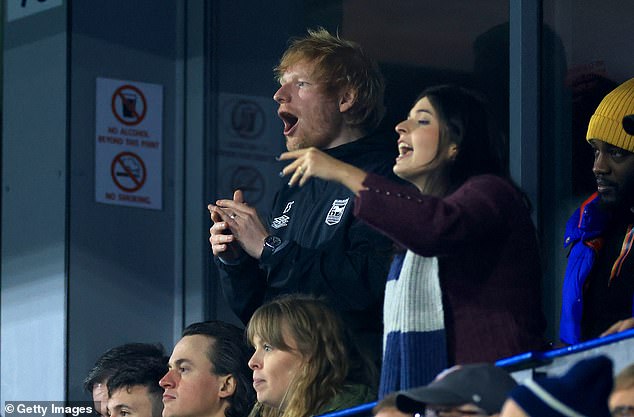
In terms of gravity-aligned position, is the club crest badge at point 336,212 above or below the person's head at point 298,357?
above

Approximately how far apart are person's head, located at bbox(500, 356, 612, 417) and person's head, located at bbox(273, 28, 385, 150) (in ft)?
9.06

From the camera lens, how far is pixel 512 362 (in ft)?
15.1

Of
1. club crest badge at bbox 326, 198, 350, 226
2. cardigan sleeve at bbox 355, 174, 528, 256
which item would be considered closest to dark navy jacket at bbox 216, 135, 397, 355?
club crest badge at bbox 326, 198, 350, 226

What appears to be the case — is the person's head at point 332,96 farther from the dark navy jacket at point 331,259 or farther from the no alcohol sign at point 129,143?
the no alcohol sign at point 129,143

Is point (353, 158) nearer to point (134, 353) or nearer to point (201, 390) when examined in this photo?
point (201, 390)

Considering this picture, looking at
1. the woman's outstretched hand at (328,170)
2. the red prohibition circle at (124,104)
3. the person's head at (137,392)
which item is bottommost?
the person's head at (137,392)

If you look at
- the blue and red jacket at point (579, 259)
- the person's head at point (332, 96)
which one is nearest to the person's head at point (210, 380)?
the person's head at point (332, 96)

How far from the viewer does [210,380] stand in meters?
6.52

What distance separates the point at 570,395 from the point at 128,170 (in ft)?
18.3

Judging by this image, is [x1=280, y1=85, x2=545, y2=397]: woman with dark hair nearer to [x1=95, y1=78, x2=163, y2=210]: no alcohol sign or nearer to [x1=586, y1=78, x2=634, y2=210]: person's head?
[x1=586, y1=78, x2=634, y2=210]: person's head

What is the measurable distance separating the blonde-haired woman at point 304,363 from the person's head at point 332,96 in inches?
32.5

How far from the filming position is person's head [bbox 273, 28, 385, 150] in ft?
21.4

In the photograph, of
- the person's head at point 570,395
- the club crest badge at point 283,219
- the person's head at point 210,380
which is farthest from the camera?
the club crest badge at point 283,219

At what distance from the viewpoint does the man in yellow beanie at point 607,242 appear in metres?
5.78
